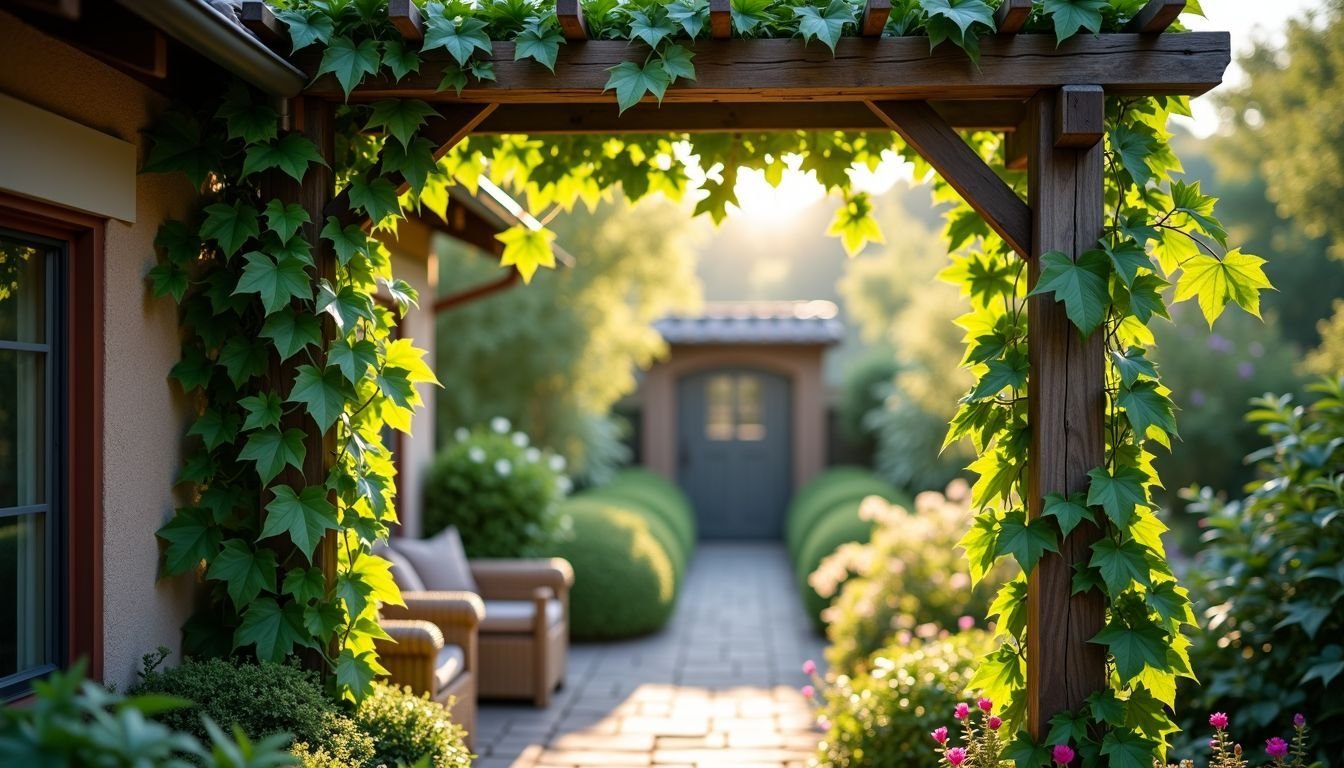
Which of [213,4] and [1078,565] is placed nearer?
[213,4]

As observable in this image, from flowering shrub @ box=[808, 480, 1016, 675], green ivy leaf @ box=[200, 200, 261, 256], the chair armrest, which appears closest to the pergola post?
green ivy leaf @ box=[200, 200, 261, 256]

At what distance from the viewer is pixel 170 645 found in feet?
12.0

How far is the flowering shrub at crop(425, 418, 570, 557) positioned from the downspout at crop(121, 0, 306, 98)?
450 centimetres

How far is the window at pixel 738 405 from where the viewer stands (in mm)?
14930

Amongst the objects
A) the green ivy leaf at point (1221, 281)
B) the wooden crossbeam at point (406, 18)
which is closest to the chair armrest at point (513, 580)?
the wooden crossbeam at point (406, 18)

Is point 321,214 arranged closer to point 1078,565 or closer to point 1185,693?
point 1078,565

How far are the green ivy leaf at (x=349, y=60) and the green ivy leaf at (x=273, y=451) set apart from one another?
3.55 feet

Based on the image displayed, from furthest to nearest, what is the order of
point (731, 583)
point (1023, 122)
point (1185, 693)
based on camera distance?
1. point (731, 583)
2. point (1185, 693)
3. point (1023, 122)

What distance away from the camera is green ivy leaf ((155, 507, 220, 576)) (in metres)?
3.54

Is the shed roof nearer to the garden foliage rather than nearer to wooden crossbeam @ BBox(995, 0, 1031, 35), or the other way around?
the garden foliage

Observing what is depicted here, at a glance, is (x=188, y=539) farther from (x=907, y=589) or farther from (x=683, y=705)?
(x=907, y=589)

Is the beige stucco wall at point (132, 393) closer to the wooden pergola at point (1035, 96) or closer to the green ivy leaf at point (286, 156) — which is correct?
the green ivy leaf at point (286, 156)

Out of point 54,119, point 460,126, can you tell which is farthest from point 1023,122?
point 54,119

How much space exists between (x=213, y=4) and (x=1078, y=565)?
297 cm
